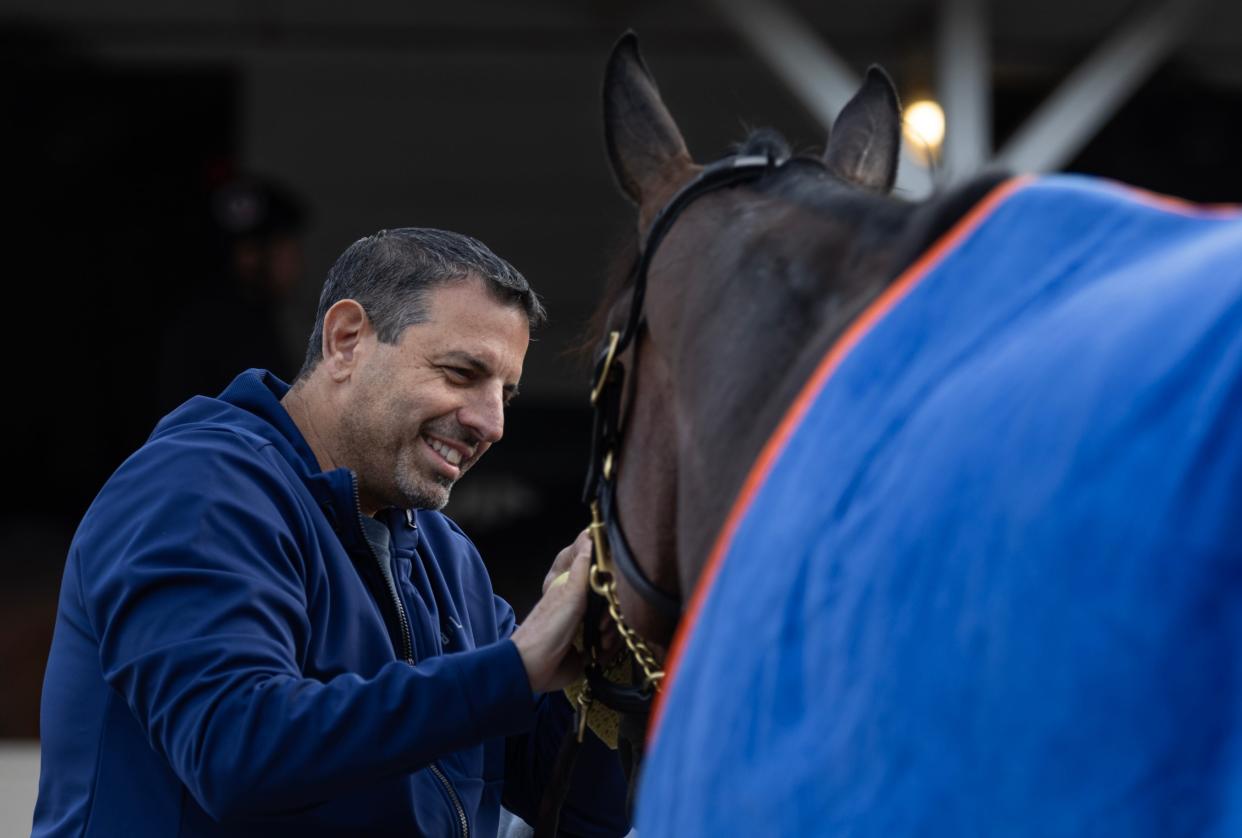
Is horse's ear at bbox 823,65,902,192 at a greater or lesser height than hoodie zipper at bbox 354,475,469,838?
greater

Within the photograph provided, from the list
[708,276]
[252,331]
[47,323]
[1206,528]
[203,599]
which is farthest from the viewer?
[47,323]

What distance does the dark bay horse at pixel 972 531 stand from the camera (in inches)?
34.5

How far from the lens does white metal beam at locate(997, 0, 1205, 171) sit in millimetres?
5844

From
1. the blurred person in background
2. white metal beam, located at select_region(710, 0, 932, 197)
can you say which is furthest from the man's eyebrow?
white metal beam, located at select_region(710, 0, 932, 197)

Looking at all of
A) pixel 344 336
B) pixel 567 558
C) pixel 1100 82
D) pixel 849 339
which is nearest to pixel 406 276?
pixel 344 336

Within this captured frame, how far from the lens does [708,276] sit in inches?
59.6

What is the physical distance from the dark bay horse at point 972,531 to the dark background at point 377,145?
224 inches

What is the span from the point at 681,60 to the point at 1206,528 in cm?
665

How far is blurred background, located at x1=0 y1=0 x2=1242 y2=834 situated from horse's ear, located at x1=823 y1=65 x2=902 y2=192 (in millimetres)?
4621

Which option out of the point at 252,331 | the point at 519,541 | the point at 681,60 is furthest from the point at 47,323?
the point at 252,331

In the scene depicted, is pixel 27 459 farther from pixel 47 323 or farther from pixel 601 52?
pixel 601 52

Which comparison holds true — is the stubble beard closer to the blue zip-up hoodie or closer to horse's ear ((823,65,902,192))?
the blue zip-up hoodie

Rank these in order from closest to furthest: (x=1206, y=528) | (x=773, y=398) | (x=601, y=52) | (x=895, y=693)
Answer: (x=1206, y=528)
(x=895, y=693)
(x=773, y=398)
(x=601, y=52)

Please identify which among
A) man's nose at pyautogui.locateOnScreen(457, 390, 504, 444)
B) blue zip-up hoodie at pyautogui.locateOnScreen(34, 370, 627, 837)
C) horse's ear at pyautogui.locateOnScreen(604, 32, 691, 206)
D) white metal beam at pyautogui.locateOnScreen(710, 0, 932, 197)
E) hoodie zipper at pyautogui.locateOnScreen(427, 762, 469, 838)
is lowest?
hoodie zipper at pyautogui.locateOnScreen(427, 762, 469, 838)
